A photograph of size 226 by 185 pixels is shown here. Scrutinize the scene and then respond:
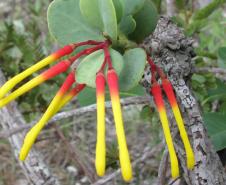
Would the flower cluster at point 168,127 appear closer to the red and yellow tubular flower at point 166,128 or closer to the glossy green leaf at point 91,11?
the red and yellow tubular flower at point 166,128

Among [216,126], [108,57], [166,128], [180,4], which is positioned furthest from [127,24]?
[180,4]

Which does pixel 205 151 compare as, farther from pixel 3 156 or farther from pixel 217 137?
pixel 3 156

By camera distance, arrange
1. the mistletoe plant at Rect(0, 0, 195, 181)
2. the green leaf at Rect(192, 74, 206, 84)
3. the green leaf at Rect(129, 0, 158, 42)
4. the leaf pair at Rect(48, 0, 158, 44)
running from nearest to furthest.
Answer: the mistletoe plant at Rect(0, 0, 195, 181) < the leaf pair at Rect(48, 0, 158, 44) < the green leaf at Rect(129, 0, 158, 42) < the green leaf at Rect(192, 74, 206, 84)

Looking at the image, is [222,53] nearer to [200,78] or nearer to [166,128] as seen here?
[200,78]

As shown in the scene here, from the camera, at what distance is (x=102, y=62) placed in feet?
2.87

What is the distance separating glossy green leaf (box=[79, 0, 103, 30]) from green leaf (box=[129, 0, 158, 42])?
0.44 ft

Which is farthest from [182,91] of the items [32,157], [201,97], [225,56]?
[32,157]

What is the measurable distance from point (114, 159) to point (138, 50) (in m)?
0.69

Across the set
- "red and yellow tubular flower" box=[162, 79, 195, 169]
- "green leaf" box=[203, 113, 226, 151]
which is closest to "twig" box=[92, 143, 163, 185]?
"green leaf" box=[203, 113, 226, 151]

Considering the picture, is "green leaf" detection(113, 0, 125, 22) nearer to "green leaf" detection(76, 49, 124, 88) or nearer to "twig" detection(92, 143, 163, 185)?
"green leaf" detection(76, 49, 124, 88)

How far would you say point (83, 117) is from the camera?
2.53 metres

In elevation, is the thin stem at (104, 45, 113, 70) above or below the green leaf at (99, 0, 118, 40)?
below

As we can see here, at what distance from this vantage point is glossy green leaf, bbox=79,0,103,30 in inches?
35.8

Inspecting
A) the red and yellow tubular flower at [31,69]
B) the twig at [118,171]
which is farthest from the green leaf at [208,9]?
the red and yellow tubular flower at [31,69]
